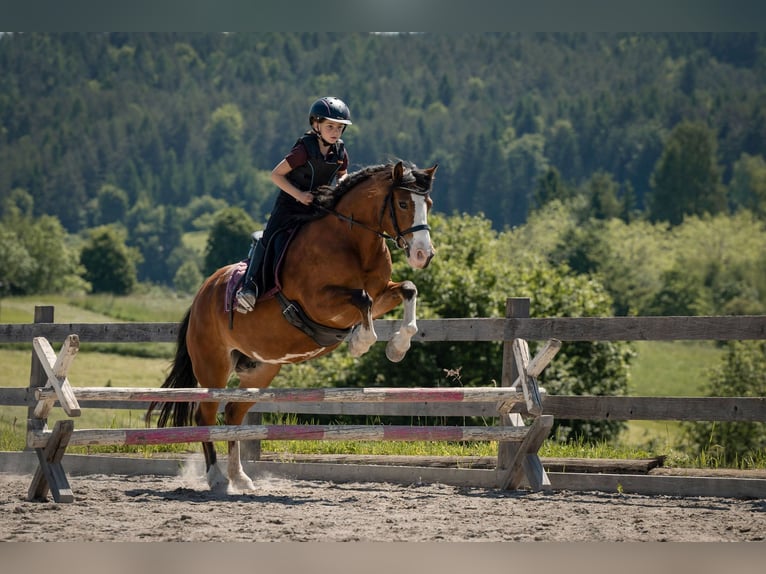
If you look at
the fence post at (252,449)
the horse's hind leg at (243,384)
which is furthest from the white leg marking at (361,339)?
the fence post at (252,449)

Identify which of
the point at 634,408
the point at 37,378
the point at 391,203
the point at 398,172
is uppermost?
the point at 398,172

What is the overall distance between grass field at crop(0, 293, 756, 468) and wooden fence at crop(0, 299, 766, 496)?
0.95 metres

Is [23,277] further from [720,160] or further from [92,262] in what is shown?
[720,160]

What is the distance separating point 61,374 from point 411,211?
251 cm

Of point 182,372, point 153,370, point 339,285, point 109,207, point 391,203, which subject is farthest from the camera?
point 109,207

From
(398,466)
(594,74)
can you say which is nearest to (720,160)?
(594,74)

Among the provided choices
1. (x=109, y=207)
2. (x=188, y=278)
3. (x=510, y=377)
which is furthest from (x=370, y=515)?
(x=109, y=207)

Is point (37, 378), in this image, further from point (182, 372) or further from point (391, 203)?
point (391, 203)

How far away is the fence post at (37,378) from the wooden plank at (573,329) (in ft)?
1.86

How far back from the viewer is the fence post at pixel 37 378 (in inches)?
281

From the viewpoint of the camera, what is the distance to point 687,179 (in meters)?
127

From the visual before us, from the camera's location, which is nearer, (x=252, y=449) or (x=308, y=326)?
(x=308, y=326)

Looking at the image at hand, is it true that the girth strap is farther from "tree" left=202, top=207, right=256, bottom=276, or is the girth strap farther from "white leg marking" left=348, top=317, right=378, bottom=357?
"tree" left=202, top=207, right=256, bottom=276
